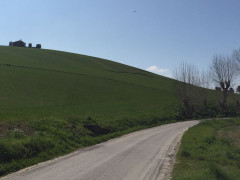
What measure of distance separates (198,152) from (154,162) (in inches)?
160

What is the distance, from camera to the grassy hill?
15422 millimetres

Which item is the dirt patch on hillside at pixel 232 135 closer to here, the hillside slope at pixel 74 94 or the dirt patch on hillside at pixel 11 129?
the hillside slope at pixel 74 94

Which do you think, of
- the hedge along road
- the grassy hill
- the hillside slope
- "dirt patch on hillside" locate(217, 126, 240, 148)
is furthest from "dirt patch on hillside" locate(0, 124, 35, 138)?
"dirt patch on hillside" locate(217, 126, 240, 148)

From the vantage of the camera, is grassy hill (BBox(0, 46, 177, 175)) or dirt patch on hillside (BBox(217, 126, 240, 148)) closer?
grassy hill (BBox(0, 46, 177, 175))

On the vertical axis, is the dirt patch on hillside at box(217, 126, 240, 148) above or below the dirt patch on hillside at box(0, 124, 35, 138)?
below

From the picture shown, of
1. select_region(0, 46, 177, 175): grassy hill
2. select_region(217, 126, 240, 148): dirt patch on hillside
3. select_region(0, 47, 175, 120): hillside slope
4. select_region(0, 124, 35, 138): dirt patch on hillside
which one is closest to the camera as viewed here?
select_region(0, 46, 177, 175): grassy hill

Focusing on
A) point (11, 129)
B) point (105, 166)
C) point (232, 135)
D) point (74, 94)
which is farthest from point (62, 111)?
point (105, 166)

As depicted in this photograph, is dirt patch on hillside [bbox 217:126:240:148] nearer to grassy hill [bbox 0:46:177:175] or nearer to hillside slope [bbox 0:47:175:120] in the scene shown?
grassy hill [bbox 0:46:177:175]

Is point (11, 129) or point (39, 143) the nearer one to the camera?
point (39, 143)

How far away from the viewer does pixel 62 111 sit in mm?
A: 32719

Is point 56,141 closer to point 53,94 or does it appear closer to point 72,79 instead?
point 53,94

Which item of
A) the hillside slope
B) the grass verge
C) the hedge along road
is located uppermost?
the hillside slope

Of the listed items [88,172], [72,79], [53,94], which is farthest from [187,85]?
[88,172]

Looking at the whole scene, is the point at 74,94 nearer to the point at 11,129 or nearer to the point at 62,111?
Result: the point at 62,111
